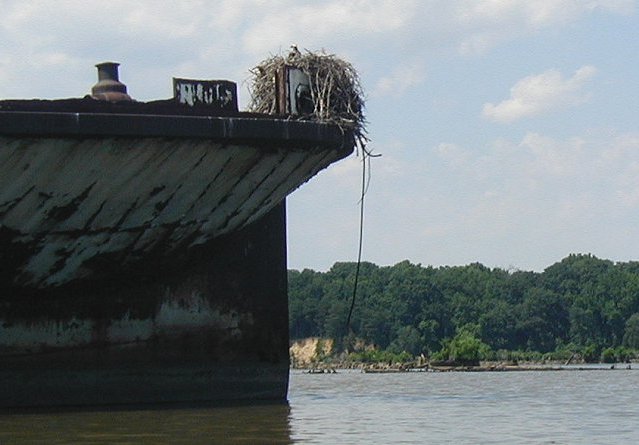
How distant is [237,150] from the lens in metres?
14.5

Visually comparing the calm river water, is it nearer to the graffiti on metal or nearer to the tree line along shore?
the graffiti on metal

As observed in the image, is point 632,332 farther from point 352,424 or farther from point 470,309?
point 352,424

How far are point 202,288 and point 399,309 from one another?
104 m

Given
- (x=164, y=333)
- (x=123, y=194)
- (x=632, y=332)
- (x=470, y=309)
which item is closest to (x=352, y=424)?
(x=123, y=194)

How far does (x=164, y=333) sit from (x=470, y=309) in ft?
334

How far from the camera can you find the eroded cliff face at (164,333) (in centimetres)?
1529

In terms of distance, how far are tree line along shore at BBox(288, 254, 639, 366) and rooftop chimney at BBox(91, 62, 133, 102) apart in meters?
80.0

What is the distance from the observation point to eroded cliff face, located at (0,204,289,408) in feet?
50.2

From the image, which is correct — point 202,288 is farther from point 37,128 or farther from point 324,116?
point 37,128

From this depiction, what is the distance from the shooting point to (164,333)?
15.8 meters

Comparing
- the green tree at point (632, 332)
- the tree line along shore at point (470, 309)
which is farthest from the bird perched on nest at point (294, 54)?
the green tree at point (632, 332)

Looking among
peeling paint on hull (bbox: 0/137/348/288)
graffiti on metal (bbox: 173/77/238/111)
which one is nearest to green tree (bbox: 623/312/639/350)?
peeling paint on hull (bbox: 0/137/348/288)

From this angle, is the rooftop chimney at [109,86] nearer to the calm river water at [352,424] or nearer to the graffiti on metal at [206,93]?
the graffiti on metal at [206,93]

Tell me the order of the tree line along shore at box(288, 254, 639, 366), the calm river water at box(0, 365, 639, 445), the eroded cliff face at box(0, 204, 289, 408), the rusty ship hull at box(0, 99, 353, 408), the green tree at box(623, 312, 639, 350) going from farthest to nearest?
1. the tree line along shore at box(288, 254, 639, 366)
2. the green tree at box(623, 312, 639, 350)
3. the eroded cliff face at box(0, 204, 289, 408)
4. the rusty ship hull at box(0, 99, 353, 408)
5. the calm river water at box(0, 365, 639, 445)
